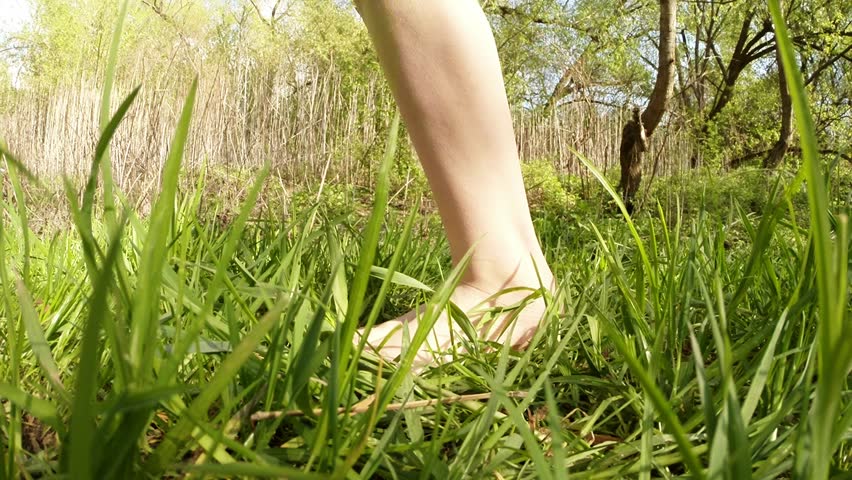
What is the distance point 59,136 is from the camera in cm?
425

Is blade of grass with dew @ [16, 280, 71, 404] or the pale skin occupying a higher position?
the pale skin

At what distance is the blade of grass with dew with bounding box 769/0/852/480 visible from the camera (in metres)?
0.19

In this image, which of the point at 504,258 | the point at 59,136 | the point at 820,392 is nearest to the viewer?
Answer: the point at 820,392

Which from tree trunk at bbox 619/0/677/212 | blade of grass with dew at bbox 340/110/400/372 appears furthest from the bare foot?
tree trunk at bbox 619/0/677/212

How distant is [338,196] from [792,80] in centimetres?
525

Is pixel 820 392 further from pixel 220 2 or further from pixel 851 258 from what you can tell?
pixel 220 2

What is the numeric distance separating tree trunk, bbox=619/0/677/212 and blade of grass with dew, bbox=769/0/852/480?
4.36 m

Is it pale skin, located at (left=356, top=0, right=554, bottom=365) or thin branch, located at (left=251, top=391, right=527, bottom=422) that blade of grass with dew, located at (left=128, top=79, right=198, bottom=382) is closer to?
thin branch, located at (left=251, top=391, right=527, bottom=422)

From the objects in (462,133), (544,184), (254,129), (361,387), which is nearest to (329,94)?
(254,129)

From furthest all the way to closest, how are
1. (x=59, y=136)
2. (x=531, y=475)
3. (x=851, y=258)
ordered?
1. (x=59, y=136)
2. (x=851, y=258)
3. (x=531, y=475)

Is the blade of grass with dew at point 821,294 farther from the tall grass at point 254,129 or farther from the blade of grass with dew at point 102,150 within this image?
the tall grass at point 254,129

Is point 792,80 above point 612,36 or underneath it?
underneath

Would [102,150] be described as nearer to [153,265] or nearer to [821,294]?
[153,265]

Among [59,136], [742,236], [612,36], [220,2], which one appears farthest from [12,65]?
[742,236]
